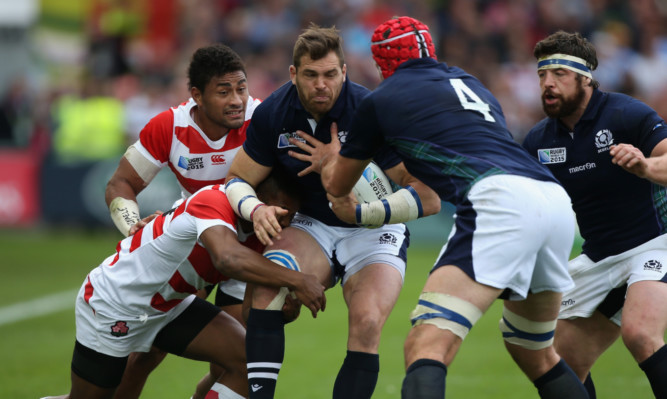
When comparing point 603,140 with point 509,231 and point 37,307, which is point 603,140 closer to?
point 509,231

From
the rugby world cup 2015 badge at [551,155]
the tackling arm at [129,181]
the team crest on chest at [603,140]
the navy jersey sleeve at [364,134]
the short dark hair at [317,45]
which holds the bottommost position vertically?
the tackling arm at [129,181]

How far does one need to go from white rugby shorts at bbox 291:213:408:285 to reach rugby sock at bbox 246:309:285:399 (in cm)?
77

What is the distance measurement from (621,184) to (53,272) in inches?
412

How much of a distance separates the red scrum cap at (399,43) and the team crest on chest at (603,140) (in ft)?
4.63

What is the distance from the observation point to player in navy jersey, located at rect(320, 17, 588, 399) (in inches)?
191

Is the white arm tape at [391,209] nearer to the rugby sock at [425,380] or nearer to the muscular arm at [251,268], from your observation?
the muscular arm at [251,268]

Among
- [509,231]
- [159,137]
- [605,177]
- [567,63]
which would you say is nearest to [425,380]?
[509,231]

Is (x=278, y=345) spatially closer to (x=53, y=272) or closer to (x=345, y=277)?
(x=345, y=277)

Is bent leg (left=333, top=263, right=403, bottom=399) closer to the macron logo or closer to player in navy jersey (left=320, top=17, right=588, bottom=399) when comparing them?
the macron logo

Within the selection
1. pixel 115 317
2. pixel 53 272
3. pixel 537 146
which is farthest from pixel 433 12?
pixel 115 317

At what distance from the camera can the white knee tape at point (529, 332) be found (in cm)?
555

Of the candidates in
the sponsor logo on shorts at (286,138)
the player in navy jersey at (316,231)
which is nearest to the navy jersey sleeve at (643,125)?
the player in navy jersey at (316,231)

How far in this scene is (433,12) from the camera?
18734mm

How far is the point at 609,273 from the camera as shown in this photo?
6355 mm
